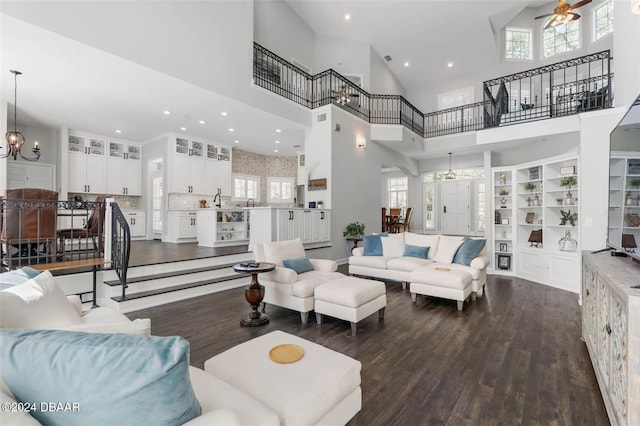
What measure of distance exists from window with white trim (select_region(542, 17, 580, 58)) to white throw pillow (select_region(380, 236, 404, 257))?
8.90m

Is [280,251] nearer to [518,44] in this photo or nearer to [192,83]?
[192,83]

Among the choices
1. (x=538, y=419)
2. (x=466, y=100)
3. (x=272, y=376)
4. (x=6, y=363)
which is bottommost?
(x=538, y=419)

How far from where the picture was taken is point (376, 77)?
373 inches

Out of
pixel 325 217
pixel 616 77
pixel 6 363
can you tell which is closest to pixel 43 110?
pixel 325 217

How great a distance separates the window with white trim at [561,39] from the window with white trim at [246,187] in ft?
34.5

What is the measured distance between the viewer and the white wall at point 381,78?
30.3 ft

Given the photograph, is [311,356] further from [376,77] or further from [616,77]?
[376,77]

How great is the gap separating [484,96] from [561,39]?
369cm

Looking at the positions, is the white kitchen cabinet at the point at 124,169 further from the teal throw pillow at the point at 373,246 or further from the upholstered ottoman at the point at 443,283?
the upholstered ottoman at the point at 443,283

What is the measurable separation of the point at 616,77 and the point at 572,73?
5.09 m

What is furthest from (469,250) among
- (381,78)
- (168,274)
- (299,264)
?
(381,78)

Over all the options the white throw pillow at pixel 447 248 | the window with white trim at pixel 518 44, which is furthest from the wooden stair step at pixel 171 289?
the window with white trim at pixel 518 44

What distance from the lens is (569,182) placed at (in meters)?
5.08

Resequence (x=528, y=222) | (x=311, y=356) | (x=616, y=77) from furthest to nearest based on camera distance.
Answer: (x=528, y=222) → (x=616, y=77) → (x=311, y=356)
